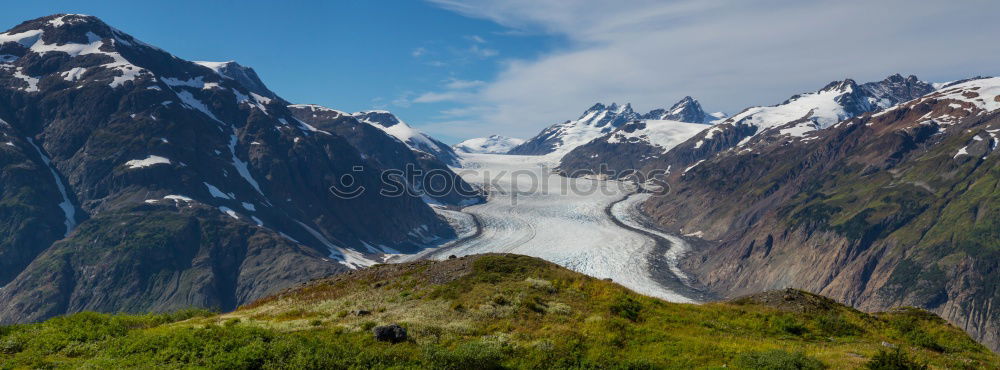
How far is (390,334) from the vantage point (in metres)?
23.9

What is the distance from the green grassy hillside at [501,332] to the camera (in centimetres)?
2083

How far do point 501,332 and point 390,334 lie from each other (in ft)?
16.6

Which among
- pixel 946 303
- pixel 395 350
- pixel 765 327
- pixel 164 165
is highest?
pixel 164 165

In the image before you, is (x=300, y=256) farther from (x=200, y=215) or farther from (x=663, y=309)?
(x=663, y=309)

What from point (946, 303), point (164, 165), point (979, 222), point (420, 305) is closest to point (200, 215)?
point (164, 165)

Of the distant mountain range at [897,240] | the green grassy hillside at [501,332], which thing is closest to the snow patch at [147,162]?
the distant mountain range at [897,240]

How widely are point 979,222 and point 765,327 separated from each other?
14326cm

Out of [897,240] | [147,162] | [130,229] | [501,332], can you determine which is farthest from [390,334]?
[147,162]

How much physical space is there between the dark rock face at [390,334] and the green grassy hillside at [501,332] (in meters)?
0.44

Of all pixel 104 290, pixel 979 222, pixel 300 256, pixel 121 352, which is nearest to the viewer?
pixel 121 352

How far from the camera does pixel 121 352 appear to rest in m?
21.3

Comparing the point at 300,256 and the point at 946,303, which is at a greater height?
the point at 300,256

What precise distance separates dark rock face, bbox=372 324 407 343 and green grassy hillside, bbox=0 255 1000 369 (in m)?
0.44

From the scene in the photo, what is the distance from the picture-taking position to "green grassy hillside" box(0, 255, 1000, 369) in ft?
68.3
